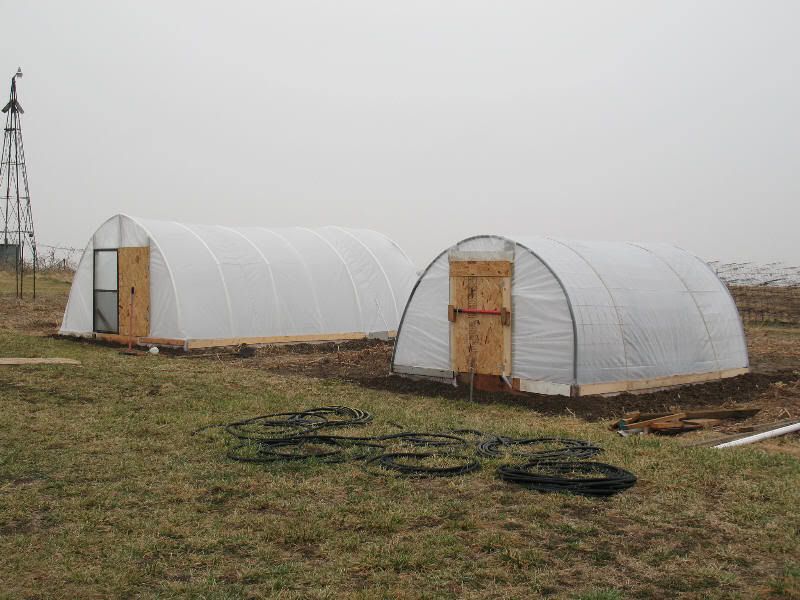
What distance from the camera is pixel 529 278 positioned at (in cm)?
1305

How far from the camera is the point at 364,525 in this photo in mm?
6020

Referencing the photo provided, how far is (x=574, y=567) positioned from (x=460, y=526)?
101 cm

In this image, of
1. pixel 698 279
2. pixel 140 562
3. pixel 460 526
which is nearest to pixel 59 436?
pixel 140 562

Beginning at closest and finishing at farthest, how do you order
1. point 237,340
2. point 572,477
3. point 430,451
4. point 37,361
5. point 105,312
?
point 572,477, point 430,451, point 37,361, point 237,340, point 105,312

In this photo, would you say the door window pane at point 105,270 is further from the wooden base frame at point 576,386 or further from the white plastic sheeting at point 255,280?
the wooden base frame at point 576,386

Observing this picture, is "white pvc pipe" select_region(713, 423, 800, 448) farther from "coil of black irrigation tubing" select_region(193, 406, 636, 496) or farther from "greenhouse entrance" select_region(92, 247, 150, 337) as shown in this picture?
"greenhouse entrance" select_region(92, 247, 150, 337)

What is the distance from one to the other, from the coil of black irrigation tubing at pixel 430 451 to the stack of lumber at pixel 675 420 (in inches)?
68.4

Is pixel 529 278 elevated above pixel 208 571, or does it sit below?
above

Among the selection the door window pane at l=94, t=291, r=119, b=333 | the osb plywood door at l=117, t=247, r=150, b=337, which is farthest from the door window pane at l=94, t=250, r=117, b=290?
the osb plywood door at l=117, t=247, r=150, b=337

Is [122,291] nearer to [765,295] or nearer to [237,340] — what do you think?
[237,340]

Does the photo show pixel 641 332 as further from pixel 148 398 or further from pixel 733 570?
pixel 733 570

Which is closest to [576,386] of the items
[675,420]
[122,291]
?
[675,420]

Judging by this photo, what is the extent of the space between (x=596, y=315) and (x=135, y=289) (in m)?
12.0

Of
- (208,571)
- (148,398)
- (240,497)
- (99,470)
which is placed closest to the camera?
(208,571)
